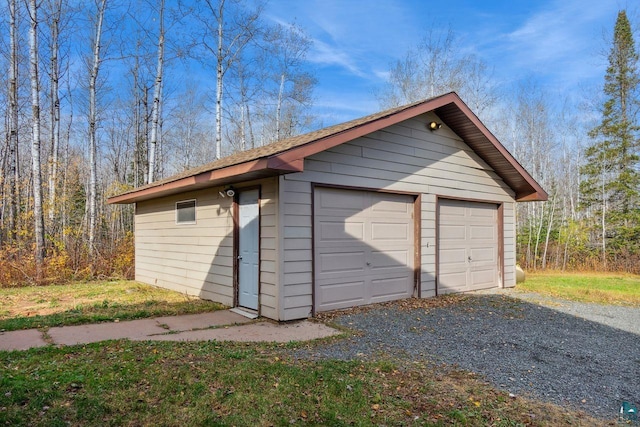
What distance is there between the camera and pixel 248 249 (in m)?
6.42

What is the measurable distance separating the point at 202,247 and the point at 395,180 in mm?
3908

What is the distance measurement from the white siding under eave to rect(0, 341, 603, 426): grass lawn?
2005 mm

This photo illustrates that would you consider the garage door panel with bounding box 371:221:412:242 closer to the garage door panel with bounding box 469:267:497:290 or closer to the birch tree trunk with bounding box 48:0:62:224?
the garage door panel with bounding box 469:267:497:290

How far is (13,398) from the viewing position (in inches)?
110

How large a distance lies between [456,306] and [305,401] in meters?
4.86

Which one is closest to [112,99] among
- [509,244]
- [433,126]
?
[433,126]

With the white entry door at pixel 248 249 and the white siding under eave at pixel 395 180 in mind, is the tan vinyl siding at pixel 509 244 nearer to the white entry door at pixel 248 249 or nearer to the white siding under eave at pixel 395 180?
the white siding under eave at pixel 395 180

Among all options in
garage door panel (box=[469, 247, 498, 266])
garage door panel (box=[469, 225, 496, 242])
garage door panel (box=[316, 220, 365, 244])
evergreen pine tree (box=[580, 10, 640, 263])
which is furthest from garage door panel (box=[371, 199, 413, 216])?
evergreen pine tree (box=[580, 10, 640, 263])

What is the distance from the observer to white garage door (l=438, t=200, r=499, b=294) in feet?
27.1

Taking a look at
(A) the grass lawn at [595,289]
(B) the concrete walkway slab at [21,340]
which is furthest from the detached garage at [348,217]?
(B) the concrete walkway slab at [21,340]

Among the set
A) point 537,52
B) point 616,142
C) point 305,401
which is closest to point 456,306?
point 305,401

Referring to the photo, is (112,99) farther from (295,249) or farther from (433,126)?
(295,249)

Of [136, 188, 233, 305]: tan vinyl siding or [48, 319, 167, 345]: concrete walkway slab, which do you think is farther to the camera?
[136, 188, 233, 305]: tan vinyl siding

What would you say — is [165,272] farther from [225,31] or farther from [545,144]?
[545,144]
